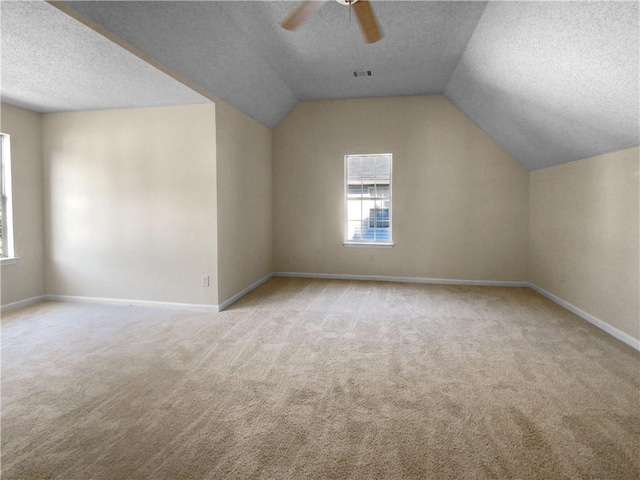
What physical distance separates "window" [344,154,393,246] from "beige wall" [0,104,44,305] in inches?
173

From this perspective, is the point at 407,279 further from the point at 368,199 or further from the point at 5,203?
the point at 5,203

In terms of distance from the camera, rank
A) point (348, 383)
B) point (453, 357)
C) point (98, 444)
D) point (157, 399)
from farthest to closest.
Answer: point (453, 357), point (348, 383), point (157, 399), point (98, 444)

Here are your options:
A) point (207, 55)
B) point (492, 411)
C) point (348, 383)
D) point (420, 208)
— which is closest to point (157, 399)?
point (348, 383)

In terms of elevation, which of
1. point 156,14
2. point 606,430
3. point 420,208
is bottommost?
point 606,430

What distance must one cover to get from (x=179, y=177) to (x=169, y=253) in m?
0.94

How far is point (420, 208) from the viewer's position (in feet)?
19.2

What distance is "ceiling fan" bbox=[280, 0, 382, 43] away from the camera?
2.29 meters

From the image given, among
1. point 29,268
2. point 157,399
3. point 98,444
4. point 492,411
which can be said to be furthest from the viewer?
point 29,268

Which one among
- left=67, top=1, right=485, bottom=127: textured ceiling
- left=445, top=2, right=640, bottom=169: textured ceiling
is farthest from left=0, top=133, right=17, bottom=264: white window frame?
left=445, top=2, right=640, bottom=169: textured ceiling

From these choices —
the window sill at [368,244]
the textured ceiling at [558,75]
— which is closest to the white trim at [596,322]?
the textured ceiling at [558,75]

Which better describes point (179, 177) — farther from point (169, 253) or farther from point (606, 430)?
point (606, 430)

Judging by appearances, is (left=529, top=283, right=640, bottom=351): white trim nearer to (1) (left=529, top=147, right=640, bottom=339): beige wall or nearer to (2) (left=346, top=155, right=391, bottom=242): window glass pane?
(1) (left=529, top=147, right=640, bottom=339): beige wall

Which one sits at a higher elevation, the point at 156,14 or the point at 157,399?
the point at 156,14

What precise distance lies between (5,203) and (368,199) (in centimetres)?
501
